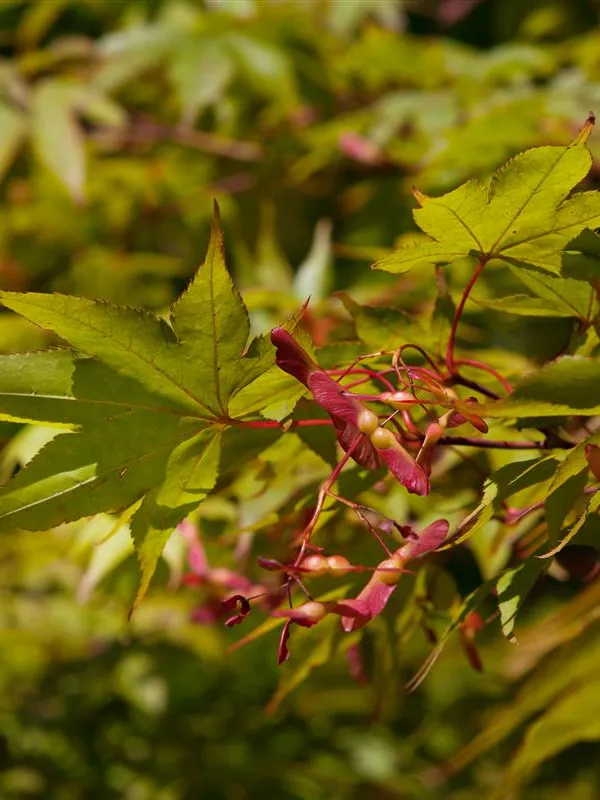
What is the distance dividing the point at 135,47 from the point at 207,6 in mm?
284

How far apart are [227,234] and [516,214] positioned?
3.63 feet

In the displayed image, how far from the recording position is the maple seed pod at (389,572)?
0.43 metres

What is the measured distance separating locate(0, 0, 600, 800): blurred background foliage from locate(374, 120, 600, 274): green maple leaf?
0.64 metres

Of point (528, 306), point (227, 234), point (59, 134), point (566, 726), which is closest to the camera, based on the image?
point (528, 306)

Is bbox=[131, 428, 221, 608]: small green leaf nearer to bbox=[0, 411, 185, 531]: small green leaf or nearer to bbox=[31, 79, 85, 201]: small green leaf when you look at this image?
bbox=[0, 411, 185, 531]: small green leaf

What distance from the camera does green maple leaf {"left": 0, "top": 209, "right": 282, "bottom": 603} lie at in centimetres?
44

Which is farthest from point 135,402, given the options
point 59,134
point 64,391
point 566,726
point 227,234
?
point 227,234

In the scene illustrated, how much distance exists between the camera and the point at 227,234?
153cm

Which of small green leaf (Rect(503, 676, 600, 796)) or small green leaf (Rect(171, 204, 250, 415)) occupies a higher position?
small green leaf (Rect(171, 204, 250, 415))

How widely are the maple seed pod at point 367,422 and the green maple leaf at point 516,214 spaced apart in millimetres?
88

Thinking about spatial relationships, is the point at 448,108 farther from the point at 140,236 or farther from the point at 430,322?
the point at 430,322

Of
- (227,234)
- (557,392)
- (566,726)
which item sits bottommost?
(227,234)

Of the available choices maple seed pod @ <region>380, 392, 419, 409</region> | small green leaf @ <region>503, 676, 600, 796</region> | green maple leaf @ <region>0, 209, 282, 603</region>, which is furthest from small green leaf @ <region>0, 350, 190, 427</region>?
Answer: small green leaf @ <region>503, 676, 600, 796</region>

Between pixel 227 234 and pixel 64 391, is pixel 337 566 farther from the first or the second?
pixel 227 234
